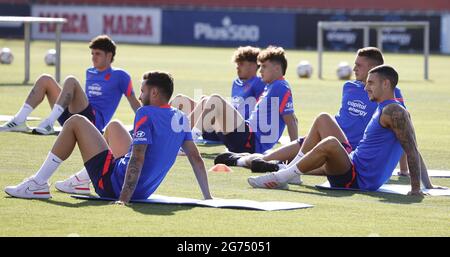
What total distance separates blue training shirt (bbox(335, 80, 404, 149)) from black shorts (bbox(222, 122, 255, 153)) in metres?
1.61

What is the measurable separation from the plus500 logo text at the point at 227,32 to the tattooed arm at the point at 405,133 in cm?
3570

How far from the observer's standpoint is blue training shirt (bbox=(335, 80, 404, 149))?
12.7m

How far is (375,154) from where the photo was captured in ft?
36.7

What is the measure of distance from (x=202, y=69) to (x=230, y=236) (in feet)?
78.9

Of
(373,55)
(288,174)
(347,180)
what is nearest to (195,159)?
(288,174)

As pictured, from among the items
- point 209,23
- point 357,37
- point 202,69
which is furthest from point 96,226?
point 209,23

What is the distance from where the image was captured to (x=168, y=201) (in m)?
10.2

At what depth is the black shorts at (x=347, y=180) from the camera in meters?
11.4

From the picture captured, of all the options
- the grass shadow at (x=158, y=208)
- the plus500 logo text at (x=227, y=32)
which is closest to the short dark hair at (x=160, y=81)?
the grass shadow at (x=158, y=208)

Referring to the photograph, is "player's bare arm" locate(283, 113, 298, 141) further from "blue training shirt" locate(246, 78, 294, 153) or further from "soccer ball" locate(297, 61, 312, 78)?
"soccer ball" locate(297, 61, 312, 78)

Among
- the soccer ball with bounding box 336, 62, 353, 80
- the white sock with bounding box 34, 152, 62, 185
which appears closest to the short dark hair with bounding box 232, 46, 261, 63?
the white sock with bounding box 34, 152, 62, 185

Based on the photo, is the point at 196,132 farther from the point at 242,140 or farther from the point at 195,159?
the point at 195,159

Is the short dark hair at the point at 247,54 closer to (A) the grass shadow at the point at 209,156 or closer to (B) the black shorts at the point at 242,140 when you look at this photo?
(B) the black shorts at the point at 242,140

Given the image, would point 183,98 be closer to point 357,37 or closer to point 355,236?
point 355,236
